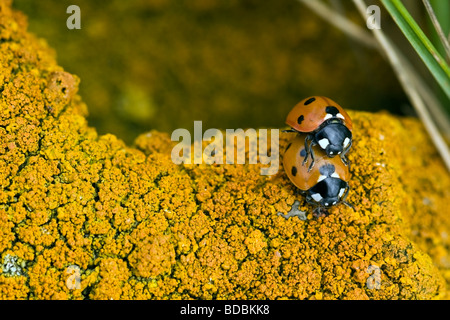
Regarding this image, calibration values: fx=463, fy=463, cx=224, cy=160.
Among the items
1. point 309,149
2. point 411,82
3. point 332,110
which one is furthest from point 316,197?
point 411,82

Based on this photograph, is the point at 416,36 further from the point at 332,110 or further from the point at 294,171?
the point at 294,171

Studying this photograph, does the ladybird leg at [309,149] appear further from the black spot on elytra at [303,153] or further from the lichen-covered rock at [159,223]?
the lichen-covered rock at [159,223]

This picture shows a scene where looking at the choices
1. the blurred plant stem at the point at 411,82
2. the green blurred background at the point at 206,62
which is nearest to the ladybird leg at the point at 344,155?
the blurred plant stem at the point at 411,82

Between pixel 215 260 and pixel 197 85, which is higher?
pixel 197 85

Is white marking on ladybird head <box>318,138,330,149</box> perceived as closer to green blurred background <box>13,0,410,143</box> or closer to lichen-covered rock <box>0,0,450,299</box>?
lichen-covered rock <box>0,0,450,299</box>

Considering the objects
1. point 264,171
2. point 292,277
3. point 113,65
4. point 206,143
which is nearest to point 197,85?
point 113,65
